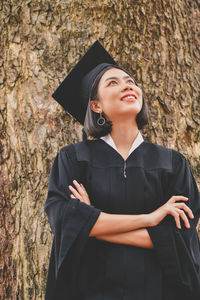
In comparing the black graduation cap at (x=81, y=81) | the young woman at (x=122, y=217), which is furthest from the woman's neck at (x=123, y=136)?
the black graduation cap at (x=81, y=81)

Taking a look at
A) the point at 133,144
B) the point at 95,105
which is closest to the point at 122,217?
the point at 133,144

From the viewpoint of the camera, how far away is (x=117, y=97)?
2404 millimetres

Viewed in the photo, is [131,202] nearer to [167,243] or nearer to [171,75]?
[167,243]

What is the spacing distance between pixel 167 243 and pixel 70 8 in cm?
212

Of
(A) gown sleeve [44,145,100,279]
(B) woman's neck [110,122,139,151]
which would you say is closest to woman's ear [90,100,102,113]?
(B) woman's neck [110,122,139,151]

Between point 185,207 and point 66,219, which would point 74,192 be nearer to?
point 66,219

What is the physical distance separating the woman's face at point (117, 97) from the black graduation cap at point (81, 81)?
132 mm

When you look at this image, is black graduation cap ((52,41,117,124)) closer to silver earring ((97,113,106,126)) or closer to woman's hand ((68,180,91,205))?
silver earring ((97,113,106,126))

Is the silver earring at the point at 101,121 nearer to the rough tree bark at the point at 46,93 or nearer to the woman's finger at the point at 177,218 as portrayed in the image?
the rough tree bark at the point at 46,93

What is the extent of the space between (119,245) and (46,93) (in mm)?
1514

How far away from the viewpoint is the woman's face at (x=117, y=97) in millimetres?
2369

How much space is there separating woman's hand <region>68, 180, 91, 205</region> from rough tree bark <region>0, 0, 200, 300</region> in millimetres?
889

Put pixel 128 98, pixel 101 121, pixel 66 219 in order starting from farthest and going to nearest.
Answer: pixel 101 121, pixel 128 98, pixel 66 219

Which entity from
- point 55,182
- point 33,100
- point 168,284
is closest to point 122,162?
point 55,182
